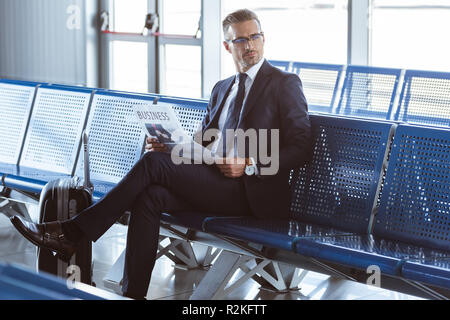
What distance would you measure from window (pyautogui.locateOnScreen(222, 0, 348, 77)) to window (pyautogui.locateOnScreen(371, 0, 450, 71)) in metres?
0.39

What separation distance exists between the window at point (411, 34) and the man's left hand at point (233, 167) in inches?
138

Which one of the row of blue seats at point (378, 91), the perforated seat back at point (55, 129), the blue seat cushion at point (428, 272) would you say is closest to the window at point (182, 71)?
the row of blue seats at point (378, 91)

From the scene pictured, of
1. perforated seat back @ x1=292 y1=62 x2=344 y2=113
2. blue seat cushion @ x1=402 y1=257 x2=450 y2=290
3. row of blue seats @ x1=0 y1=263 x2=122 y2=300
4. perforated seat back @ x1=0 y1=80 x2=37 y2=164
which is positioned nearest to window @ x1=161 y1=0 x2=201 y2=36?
perforated seat back @ x1=292 y1=62 x2=344 y2=113

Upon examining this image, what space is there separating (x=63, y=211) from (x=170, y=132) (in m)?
0.61

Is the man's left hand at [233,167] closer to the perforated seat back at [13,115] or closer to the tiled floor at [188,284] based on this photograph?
the tiled floor at [188,284]

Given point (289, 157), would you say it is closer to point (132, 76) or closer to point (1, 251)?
point (1, 251)

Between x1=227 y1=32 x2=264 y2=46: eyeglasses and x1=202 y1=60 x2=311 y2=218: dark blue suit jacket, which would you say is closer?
x1=202 y1=60 x2=311 y2=218: dark blue suit jacket

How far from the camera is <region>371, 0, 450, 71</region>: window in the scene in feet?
20.4

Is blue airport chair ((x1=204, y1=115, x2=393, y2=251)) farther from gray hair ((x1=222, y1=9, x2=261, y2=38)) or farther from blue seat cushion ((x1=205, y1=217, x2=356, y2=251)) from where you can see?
gray hair ((x1=222, y1=9, x2=261, y2=38))

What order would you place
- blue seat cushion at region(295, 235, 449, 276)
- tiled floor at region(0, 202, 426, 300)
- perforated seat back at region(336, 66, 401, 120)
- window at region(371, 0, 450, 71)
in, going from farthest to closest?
window at region(371, 0, 450, 71), perforated seat back at region(336, 66, 401, 120), tiled floor at region(0, 202, 426, 300), blue seat cushion at region(295, 235, 449, 276)

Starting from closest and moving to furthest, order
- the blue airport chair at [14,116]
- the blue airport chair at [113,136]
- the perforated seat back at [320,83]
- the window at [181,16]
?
the blue airport chair at [113,136], the blue airport chair at [14,116], the perforated seat back at [320,83], the window at [181,16]

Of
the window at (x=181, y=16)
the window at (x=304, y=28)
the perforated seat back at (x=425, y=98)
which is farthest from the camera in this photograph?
the window at (x=181, y=16)

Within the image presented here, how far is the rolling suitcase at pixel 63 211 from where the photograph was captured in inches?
131
